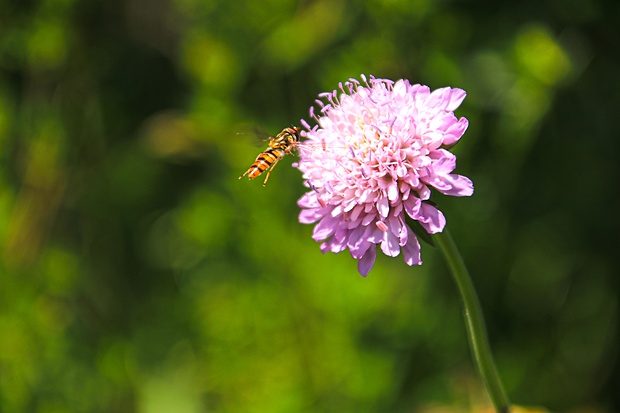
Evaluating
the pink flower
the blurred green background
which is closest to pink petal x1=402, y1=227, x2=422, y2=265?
the pink flower

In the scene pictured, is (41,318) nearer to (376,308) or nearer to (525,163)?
(376,308)

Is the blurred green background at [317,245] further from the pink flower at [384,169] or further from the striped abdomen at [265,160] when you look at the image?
the pink flower at [384,169]

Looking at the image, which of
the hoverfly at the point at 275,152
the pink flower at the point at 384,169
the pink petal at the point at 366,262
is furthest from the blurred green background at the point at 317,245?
the pink petal at the point at 366,262

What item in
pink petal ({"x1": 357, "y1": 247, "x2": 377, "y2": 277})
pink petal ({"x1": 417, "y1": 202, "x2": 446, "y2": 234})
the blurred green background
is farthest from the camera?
the blurred green background

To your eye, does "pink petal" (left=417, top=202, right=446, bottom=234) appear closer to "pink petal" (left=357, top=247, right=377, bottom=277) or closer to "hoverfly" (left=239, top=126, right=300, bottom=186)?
"pink petal" (left=357, top=247, right=377, bottom=277)

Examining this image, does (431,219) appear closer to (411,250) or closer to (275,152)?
(411,250)

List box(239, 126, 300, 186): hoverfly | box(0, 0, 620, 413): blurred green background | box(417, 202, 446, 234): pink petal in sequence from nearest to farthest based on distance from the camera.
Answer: box(417, 202, 446, 234): pink petal, box(239, 126, 300, 186): hoverfly, box(0, 0, 620, 413): blurred green background

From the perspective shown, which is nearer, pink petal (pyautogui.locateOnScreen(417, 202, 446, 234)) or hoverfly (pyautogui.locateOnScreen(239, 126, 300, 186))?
pink petal (pyautogui.locateOnScreen(417, 202, 446, 234))

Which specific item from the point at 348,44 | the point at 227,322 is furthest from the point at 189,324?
the point at 348,44
